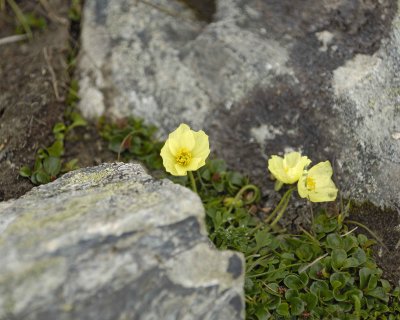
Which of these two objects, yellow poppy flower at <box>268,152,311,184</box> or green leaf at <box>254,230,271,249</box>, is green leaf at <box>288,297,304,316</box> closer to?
green leaf at <box>254,230,271,249</box>

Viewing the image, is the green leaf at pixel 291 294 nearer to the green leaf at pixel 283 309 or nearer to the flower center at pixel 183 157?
the green leaf at pixel 283 309

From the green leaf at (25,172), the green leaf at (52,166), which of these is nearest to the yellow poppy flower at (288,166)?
the green leaf at (52,166)

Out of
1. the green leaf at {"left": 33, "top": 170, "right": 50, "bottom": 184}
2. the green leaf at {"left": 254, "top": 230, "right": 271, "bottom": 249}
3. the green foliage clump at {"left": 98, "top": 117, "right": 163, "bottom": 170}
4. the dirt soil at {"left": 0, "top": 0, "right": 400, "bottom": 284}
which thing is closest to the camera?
the green leaf at {"left": 254, "top": 230, "right": 271, "bottom": 249}

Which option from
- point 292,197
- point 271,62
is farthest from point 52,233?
point 271,62

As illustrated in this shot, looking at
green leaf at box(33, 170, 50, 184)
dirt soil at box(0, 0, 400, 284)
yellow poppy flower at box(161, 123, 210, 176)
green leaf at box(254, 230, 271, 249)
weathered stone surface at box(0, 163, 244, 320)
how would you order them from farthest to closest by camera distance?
dirt soil at box(0, 0, 400, 284), green leaf at box(33, 170, 50, 184), green leaf at box(254, 230, 271, 249), yellow poppy flower at box(161, 123, 210, 176), weathered stone surface at box(0, 163, 244, 320)

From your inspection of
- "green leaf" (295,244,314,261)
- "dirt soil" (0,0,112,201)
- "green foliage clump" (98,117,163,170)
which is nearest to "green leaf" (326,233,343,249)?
"green leaf" (295,244,314,261)

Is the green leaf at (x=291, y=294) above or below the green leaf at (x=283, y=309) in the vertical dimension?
above

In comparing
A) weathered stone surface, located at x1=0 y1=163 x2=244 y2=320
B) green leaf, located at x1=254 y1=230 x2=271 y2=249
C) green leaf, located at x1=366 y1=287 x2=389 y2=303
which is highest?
weathered stone surface, located at x1=0 y1=163 x2=244 y2=320

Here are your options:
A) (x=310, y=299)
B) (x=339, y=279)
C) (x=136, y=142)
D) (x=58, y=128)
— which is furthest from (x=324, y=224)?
(x=58, y=128)
